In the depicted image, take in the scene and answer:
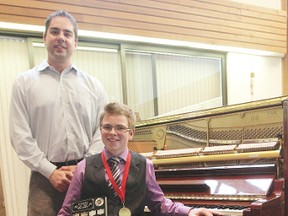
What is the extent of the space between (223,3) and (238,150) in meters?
3.97

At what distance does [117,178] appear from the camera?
1.81m

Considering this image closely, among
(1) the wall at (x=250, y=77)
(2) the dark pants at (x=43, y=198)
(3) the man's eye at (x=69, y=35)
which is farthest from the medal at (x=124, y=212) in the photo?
(1) the wall at (x=250, y=77)

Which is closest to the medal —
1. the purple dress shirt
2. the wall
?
the purple dress shirt

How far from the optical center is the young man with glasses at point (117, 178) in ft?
5.84

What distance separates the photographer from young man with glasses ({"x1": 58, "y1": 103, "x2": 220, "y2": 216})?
5.84 feet

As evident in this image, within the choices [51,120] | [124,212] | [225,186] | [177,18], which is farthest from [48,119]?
[177,18]

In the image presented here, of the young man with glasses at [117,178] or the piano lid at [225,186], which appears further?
the piano lid at [225,186]

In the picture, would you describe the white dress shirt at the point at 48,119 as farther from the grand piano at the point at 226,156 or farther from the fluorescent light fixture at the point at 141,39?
the fluorescent light fixture at the point at 141,39

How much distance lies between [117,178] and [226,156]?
0.87m

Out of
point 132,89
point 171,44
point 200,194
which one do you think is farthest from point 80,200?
Result: point 171,44

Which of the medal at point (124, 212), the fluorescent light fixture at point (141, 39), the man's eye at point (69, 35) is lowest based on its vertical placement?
the medal at point (124, 212)

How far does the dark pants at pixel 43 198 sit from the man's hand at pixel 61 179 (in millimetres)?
93

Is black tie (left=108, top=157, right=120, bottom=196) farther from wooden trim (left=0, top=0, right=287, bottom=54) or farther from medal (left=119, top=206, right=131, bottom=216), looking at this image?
wooden trim (left=0, top=0, right=287, bottom=54)

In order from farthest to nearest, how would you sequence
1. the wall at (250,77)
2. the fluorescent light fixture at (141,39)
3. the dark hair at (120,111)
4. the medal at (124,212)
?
the wall at (250,77) < the fluorescent light fixture at (141,39) < the dark hair at (120,111) < the medal at (124,212)
